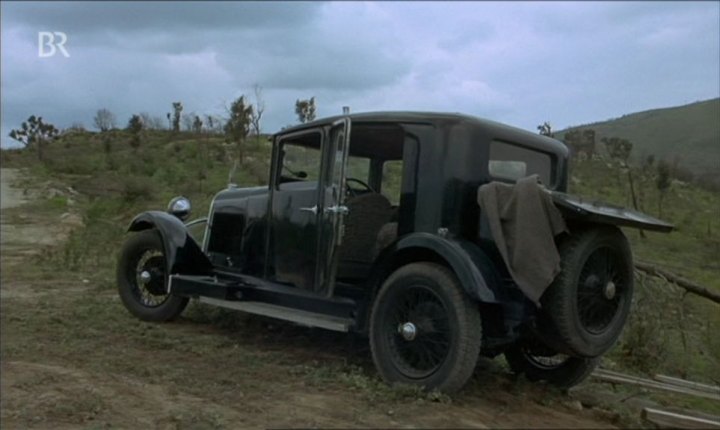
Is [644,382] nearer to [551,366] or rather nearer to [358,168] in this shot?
[551,366]

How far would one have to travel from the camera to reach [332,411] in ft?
13.8

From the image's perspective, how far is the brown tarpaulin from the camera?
4.54 meters

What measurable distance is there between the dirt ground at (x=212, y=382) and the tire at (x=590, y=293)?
0.45 meters

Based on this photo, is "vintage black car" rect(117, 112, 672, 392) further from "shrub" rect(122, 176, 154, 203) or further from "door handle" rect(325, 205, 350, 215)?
"shrub" rect(122, 176, 154, 203)

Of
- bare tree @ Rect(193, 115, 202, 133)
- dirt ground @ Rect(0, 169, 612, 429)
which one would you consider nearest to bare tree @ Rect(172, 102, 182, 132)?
bare tree @ Rect(193, 115, 202, 133)

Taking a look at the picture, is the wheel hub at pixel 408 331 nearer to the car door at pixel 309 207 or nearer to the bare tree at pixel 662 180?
the car door at pixel 309 207

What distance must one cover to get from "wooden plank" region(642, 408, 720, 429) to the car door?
2745 mm

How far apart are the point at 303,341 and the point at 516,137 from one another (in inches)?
107

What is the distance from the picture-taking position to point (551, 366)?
5.66 metres

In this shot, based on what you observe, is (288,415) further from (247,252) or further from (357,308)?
(247,252)

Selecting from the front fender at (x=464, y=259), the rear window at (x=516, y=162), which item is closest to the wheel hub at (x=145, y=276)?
the front fender at (x=464, y=259)

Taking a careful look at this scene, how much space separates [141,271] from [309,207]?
2605 mm

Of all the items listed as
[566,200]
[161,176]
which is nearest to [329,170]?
[566,200]

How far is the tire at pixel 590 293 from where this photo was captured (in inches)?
182
